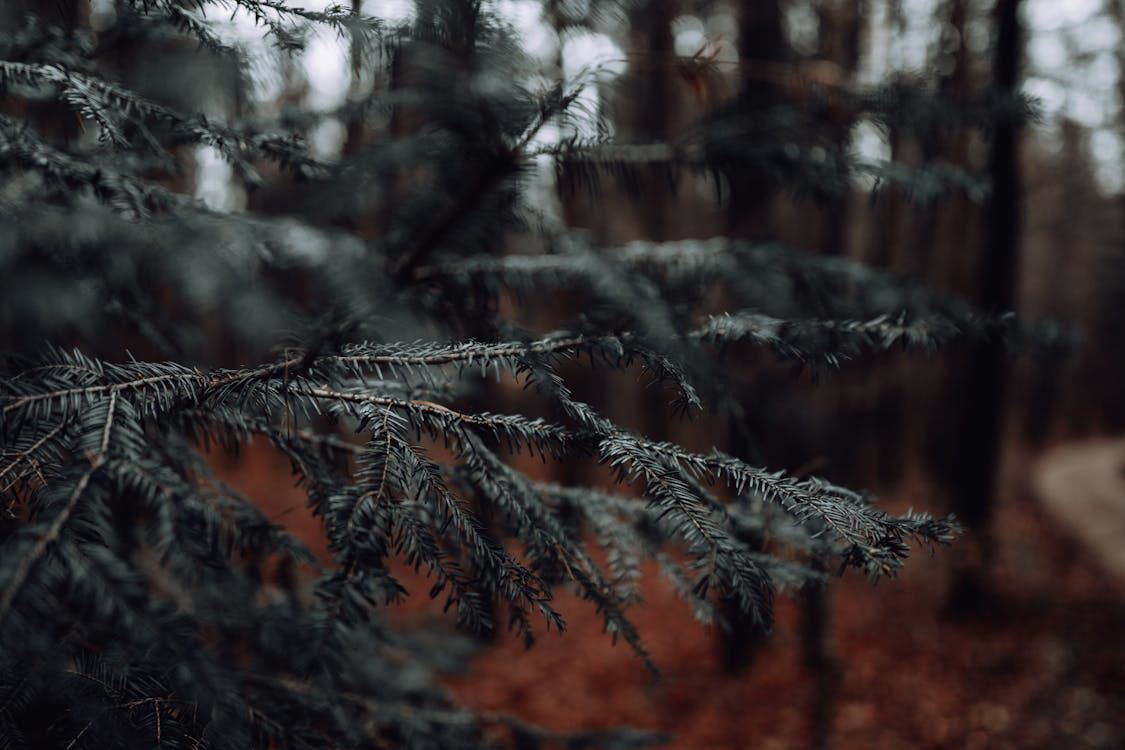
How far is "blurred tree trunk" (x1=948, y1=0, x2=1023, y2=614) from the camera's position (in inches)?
237

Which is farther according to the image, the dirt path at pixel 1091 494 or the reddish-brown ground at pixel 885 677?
the dirt path at pixel 1091 494

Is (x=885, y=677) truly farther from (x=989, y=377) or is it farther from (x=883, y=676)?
(x=989, y=377)

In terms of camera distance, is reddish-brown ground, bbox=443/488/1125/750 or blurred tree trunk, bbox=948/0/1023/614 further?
blurred tree trunk, bbox=948/0/1023/614

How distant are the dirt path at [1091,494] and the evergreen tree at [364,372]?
10226 millimetres

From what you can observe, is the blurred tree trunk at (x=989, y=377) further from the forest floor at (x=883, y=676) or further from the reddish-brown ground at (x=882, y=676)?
→ the reddish-brown ground at (x=882, y=676)

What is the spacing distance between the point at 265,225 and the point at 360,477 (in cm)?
141

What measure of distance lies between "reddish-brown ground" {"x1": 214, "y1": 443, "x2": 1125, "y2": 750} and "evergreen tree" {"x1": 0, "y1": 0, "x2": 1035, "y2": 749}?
3.75 metres

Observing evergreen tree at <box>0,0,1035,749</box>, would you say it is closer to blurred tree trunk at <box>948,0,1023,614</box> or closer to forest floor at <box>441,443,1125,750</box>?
forest floor at <box>441,443,1125,750</box>

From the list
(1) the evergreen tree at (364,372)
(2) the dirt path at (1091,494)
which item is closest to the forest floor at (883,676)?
(2) the dirt path at (1091,494)

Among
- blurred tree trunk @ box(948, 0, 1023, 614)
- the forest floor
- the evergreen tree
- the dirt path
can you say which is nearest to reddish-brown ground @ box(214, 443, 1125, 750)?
the forest floor

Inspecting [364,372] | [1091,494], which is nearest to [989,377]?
[364,372]

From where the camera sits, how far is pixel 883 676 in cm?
669

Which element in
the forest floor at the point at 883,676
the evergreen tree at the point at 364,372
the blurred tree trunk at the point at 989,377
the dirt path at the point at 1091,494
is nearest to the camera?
the evergreen tree at the point at 364,372

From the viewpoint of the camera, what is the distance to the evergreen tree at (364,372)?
1.11 meters
